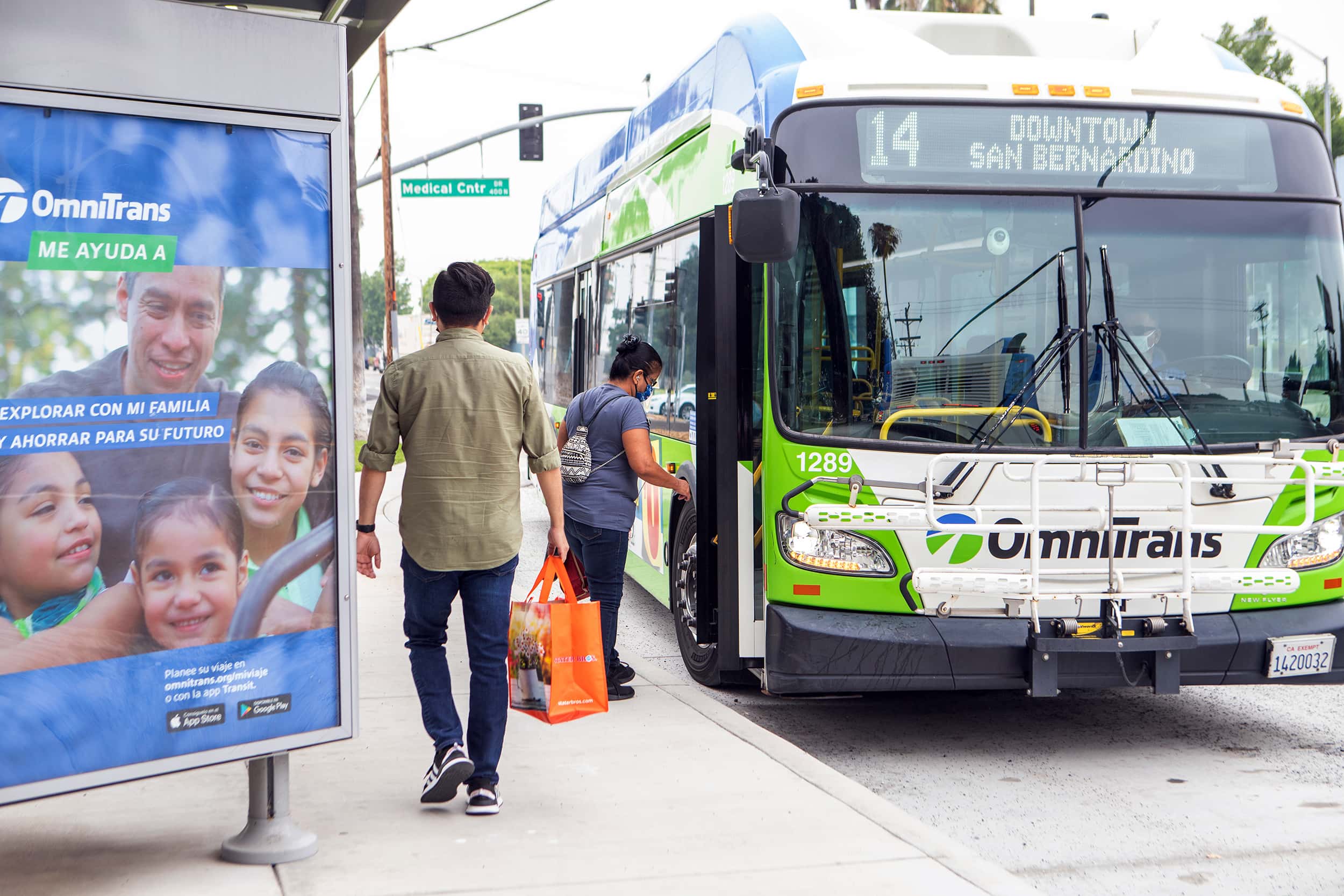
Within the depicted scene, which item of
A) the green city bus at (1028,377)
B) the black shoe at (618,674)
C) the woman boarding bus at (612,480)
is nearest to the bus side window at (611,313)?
the woman boarding bus at (612,480)

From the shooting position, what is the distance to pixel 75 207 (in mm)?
3732

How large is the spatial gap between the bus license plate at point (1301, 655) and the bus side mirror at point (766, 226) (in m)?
2.73

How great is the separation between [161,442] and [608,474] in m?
3.19

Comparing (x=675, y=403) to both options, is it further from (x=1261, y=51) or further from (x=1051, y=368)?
(x=1261, y=51)

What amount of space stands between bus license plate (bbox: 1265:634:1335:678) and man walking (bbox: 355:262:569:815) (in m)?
3.30

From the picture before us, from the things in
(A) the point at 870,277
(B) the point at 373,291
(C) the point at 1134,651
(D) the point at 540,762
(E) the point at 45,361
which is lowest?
(D) the point at 540,762

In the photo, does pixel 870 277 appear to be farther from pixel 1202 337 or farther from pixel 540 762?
pixel 540 762

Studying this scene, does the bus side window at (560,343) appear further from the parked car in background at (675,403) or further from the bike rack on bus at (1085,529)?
the bike rack on bus at (1085,529)

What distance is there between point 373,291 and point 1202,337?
538 ft

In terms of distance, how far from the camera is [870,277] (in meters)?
6.09

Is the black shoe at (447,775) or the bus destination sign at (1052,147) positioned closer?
the black shoe at (447,775)

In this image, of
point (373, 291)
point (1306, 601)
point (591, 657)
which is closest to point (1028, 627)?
point (1306, 601)

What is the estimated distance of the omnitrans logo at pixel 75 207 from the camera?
3.62 meters

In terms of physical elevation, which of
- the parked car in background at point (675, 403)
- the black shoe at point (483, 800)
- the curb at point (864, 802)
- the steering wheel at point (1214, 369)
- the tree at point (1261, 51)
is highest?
the tree at point (1261, 51)
